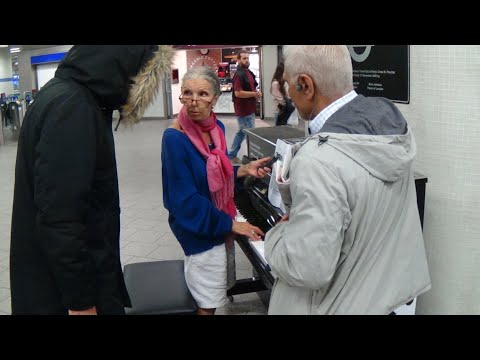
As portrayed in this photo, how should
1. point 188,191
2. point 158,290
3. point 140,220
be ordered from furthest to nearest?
point 140,220, point 158,290, point 188,191

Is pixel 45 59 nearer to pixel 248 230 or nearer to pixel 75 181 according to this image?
pixel 248 230

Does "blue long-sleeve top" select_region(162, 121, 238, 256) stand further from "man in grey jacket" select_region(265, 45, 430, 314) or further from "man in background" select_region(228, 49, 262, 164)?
"man in background" select_region(228, 49, 262, 164)

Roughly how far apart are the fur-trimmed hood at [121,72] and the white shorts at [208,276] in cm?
94

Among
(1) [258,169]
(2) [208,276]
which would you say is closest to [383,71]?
(1) [258,169]

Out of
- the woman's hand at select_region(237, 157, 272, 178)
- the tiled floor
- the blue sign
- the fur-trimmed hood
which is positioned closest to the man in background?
the tiled floor

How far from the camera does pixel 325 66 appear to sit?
1.36 m

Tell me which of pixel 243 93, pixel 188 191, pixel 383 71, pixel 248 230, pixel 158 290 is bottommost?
pixel 158 290

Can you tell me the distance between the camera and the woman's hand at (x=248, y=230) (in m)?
2.26

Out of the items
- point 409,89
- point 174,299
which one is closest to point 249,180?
point 174,299

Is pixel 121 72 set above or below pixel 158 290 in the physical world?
above

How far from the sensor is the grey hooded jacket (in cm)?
125

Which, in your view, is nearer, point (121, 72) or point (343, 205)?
point (343, 205)

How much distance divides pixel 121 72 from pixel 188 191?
790mm

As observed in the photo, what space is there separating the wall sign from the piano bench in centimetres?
144
